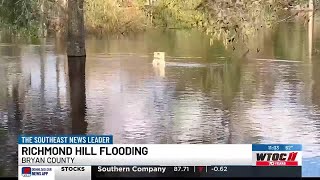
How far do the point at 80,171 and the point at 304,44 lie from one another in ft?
46.2

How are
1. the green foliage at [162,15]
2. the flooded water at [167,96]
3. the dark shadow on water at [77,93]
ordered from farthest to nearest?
the green foliage at [162,15] → the dark shadow on water at [77,93] → the flooded water at [167,96]

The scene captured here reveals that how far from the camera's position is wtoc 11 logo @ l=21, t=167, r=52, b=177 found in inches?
102

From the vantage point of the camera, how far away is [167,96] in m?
7.18

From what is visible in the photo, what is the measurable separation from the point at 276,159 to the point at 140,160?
0.63m

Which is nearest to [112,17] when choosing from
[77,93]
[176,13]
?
[176,13]

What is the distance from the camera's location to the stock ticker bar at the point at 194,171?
2602 mm

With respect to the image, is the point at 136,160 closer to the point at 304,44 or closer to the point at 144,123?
the point at 144,123

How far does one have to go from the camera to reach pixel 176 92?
7.65m

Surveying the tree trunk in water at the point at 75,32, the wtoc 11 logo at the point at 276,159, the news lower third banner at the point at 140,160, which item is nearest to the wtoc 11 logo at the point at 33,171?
the news lower third banner at the point at 140,160

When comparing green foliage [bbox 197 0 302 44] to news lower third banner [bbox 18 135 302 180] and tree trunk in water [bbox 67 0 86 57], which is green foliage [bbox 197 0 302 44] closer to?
news lower third banner [bbox 18 135 302 180]

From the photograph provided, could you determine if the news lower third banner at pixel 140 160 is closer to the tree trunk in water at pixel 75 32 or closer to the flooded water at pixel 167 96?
the flooded water at pixel 167 96

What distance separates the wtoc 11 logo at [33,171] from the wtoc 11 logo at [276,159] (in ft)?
3.18

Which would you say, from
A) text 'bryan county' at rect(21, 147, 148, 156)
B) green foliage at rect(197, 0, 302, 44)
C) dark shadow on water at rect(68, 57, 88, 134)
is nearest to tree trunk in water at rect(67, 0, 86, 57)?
dark shadow on water at rect(68, 57, 88, 134)

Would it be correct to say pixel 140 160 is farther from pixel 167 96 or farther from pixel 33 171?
pixel 167 96
